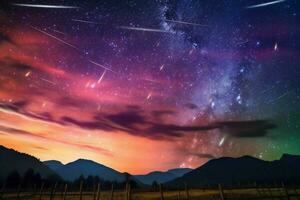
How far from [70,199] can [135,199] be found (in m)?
9.18

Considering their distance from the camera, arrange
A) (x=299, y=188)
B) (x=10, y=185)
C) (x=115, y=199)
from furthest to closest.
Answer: (x=10, y=185), (x=299, y=188), (x=115, y=199)

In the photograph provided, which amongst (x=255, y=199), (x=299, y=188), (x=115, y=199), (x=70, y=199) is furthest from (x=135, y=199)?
(x=299, y=188)

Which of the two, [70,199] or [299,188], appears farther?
[299,188]

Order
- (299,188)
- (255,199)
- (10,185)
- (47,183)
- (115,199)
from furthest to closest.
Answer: (47,183) → (10,185) → (299,188) → (115,199) → (255,199)

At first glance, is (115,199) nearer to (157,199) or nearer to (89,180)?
(157,199)

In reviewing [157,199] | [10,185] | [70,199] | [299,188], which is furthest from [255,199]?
[10,185]

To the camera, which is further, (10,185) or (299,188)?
(10,185)

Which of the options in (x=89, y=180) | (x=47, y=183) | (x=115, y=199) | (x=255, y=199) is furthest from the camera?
(x=89, y=180)

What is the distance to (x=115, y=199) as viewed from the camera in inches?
1540

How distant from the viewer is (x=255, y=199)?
19516 millimetres

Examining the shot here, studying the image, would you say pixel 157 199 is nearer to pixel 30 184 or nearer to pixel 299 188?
pixel 299 188

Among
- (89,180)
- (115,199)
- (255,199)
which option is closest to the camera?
(255,199)

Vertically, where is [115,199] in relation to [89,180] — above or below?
below

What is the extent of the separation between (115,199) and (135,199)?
9.60 feet
